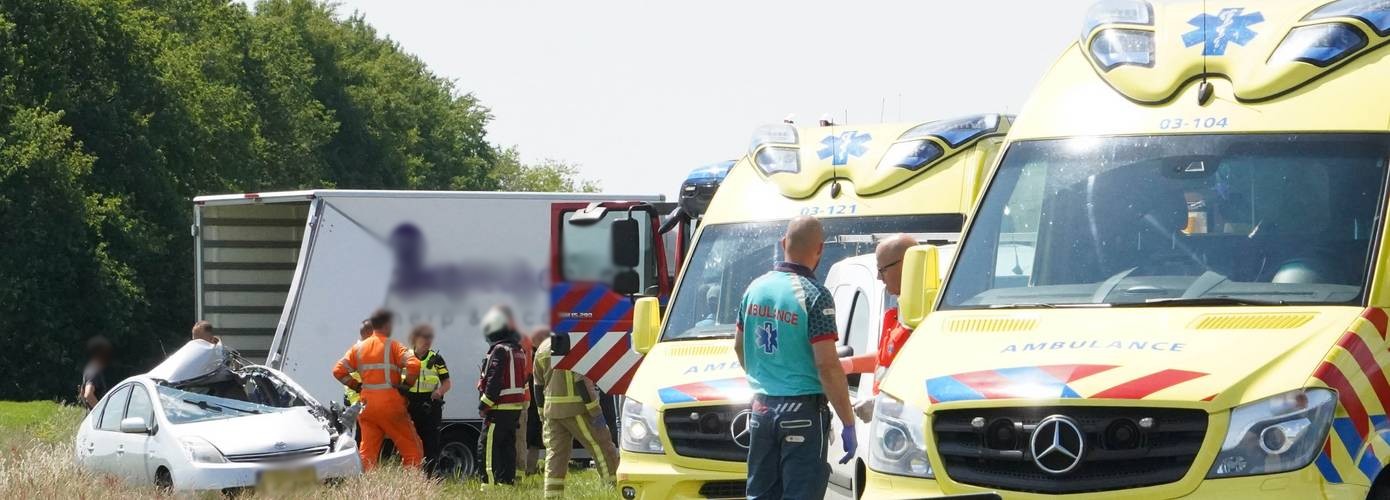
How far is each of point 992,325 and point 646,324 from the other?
4530mm

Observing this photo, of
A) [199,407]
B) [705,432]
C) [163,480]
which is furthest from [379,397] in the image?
[705,432]

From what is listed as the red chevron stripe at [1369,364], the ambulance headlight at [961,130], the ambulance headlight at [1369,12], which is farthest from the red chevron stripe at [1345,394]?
the ambulance headlight at [961,130]

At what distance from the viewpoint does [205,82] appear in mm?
57562

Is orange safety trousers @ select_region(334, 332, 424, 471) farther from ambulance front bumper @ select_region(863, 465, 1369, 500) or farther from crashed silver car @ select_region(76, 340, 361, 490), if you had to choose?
ambulance front bumper @ select_region(863, 465, 1369, 500)

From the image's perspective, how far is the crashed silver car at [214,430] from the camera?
50.4 ft

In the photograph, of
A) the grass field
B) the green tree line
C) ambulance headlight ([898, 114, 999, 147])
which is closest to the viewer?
ambulance headlight ([898, 114, 999, 147])

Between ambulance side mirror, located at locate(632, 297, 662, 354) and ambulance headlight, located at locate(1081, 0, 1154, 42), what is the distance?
13.2 ft

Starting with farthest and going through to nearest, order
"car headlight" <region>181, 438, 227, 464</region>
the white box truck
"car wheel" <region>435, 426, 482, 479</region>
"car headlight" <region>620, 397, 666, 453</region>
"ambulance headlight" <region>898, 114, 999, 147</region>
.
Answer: "car wheel" <region>435, 426, 482, 479</region> < the white box truck < "car headlight" <region>181, 438, 227, 464</region> < "ambulance headlight" <region>898, 114, 999, 147</region> < "car headlight" <region>620, 397, 666, 453</region>

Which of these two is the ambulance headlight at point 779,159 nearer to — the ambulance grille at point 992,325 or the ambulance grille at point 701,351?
the ambulance grille at point 701,351

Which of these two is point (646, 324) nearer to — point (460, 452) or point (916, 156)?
point (916, 156)

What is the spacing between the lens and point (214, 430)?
51.6ft

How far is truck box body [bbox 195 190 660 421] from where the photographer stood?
18.4 m

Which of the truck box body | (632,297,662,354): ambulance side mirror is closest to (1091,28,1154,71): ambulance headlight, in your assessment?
(632,297,662,354): ambulance side mirror

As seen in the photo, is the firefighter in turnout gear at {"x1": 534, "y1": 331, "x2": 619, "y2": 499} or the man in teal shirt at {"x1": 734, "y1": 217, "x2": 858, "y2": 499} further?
the firefighter in turnout gear at {"x1": 534, "y1": 331, "x2": 619, "y2": 499}
